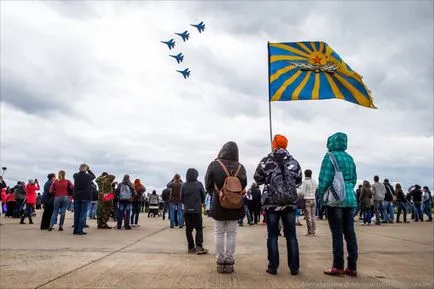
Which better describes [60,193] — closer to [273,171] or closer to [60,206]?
[60,206]

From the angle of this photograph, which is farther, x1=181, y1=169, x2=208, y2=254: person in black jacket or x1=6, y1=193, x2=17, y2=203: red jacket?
x1=6, y1=193, x2=17, y2=203: red jacket

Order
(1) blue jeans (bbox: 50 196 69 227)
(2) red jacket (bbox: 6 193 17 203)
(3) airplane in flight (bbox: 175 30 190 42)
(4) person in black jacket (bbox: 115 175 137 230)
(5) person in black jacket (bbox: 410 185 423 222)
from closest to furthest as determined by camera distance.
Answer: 1. (1) blue jeans (bbox: 50 196 69 227)
2. (4) person in black jacket (bbox: 115 175 137 230)
3. (5) person in black jacket (bbox: 410 185 423 222)
4. (2) red jacket (bbox: 6 193 17 203)
5. (3) airplane in flight (bbox: 175 30 190 42)

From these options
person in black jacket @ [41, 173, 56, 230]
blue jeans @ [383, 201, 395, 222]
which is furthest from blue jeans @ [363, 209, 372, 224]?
person in black jacket @ [41, 173, 56, 230]

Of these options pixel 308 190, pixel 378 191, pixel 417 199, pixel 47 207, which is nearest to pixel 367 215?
pixel 378 191

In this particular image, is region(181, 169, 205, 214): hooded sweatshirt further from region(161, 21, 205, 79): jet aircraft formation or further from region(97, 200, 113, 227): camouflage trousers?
region(161, 21, 205, 79): jet aircraft formation

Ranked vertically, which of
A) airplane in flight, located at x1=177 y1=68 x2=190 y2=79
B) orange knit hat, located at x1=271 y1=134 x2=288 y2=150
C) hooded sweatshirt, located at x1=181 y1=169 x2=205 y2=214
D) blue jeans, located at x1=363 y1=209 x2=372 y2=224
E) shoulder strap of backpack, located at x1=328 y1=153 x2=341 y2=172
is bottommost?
blue jeans, located at x1=363 y1=209 x2=372 y2=224

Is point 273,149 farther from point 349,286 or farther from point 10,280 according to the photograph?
point 10,280

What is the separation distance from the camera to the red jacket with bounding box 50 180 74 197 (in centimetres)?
1177

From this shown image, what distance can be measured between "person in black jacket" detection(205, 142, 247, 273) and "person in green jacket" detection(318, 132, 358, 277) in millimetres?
1102

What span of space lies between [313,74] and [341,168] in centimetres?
444

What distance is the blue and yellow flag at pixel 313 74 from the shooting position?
867cm

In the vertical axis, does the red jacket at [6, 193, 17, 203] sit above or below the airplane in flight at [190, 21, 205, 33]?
below

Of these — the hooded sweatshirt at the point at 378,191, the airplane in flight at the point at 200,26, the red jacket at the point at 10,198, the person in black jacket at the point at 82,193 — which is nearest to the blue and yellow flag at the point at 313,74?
the person in black jacket at the point at 82,193

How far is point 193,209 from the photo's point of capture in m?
7.70
